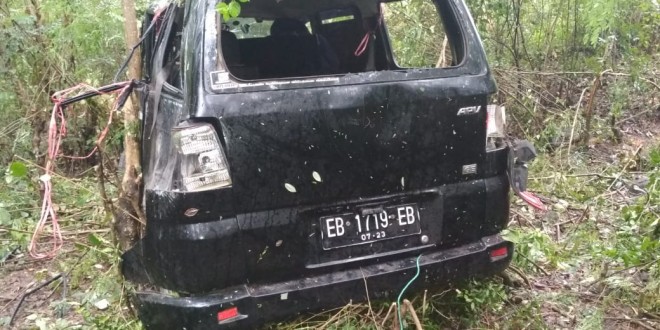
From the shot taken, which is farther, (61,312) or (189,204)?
(61,312)

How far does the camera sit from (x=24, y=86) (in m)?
6.25

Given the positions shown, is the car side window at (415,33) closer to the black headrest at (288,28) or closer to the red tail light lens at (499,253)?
the black headrest at (288,28)

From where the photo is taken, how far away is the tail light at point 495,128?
3117 mm

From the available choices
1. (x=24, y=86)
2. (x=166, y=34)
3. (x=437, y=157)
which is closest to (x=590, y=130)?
(x=437, y=157)

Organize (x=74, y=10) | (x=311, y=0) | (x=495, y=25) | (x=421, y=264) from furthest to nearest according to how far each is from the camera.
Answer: (x=495, y=25)
(x=74, y=10)
(x=311, y=0)
(x=421, y=264)

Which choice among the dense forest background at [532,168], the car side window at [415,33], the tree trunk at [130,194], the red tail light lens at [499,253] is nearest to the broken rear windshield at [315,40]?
the tree trunk at [130,194]

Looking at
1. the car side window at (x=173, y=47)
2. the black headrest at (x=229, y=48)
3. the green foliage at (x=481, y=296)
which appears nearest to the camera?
the green foliage at (x=481, y=296)

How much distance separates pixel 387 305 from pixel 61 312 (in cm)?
200

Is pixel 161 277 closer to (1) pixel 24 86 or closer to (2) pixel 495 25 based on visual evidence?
(1) pixel 24 86

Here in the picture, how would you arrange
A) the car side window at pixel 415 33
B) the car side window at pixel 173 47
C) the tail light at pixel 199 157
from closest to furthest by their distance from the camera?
the tail light at pixel 199 157 < the car side window at pixel 173 47 < the car side window at pixel 415 33

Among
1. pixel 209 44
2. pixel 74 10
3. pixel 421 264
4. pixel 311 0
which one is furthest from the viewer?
pixel 74 10

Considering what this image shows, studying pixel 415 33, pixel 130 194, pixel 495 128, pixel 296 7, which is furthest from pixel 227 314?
pixel 415 33

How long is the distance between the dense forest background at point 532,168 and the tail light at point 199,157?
28.5 inches

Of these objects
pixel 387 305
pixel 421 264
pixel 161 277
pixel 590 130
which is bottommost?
pixel 590 130
